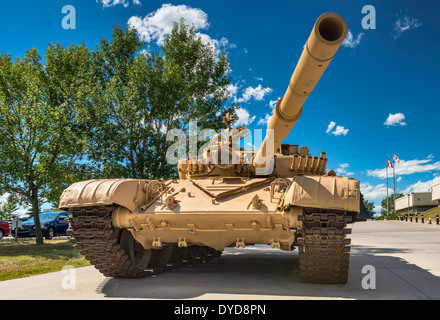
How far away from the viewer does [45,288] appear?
24.6ft

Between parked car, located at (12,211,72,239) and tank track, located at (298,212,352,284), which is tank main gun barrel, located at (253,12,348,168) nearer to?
tank track, located at (298,212,352,284)

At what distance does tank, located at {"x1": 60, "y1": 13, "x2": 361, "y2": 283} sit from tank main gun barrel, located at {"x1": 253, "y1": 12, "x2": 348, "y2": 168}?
24mm

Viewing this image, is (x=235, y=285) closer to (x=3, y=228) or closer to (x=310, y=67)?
(x=310, y=67)

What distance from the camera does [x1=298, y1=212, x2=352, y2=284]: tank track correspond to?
6.61m

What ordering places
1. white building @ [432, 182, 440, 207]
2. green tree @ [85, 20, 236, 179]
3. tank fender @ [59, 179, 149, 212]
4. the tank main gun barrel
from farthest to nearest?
white building @ [432, 182, 440, 207] < green tree @ [85, 20, 236, 179] < tank fender @ [59, 179, 149, 212] < the tank main gun barrel

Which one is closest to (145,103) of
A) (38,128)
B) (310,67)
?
(38,128)

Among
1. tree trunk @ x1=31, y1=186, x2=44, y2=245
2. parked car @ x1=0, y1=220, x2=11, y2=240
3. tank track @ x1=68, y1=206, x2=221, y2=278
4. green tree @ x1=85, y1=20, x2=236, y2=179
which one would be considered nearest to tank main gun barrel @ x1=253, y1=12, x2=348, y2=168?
tank track @ x1=68, y1=206, x2=221, y2=278

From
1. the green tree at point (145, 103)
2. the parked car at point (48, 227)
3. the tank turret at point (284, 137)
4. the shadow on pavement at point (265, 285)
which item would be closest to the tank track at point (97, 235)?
the shadow on pavement at point (265, 285)

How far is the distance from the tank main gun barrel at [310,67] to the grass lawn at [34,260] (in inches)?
273

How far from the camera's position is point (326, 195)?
6.54 metres

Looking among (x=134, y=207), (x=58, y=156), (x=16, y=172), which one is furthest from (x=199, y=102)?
(x=134, y=207)

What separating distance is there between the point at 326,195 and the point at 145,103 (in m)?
11.6

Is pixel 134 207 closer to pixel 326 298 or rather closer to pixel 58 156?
pixel 326 298

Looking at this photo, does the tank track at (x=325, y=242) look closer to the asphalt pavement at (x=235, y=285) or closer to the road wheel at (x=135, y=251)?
the asphalt pavement at (x=235, y=285)
